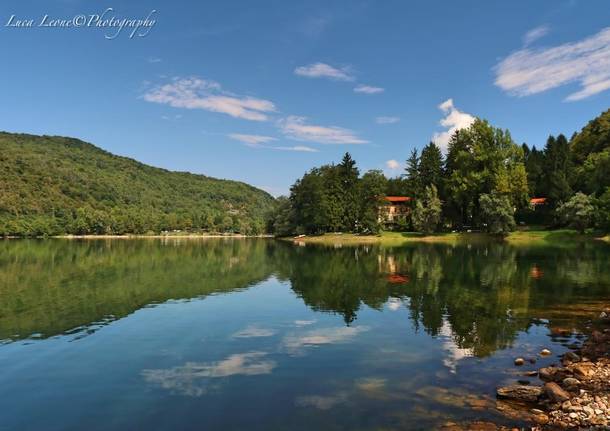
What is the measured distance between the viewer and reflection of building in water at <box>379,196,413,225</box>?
125 metres

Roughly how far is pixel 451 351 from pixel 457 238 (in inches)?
3485

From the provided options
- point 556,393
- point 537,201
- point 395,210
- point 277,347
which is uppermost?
point 537,201

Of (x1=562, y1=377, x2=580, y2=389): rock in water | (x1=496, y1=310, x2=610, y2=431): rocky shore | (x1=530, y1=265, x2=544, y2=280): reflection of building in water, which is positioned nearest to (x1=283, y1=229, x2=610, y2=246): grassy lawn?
(x1=530, y1=265, x2=544, y2=280): reflection of building in water

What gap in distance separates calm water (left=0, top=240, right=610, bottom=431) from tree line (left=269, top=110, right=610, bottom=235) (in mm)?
53424

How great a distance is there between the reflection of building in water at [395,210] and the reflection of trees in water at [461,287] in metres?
56.8

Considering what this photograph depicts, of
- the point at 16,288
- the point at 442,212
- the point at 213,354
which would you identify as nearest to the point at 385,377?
the point at 213,354

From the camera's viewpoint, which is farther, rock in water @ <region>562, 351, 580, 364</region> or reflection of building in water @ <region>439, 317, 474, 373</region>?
reflection of building in water @ <region>439, 317, 474, 373</region>

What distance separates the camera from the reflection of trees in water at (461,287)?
26.7 metres

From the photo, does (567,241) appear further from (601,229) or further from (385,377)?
(385,377)

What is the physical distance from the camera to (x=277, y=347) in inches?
898

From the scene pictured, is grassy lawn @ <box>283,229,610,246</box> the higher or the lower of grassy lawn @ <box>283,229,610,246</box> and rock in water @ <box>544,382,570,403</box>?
the higher

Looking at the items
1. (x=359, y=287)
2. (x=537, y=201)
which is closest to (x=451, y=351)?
(x=359, y=287)

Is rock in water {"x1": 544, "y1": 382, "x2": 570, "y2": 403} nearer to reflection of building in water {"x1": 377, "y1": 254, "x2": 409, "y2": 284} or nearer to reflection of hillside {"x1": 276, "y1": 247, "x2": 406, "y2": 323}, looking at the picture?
reflection of hillside {"x1": 276, "y1": 247, "x2": 406, "y2": 323}

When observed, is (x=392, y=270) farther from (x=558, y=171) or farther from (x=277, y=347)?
(x=558, y=171)
